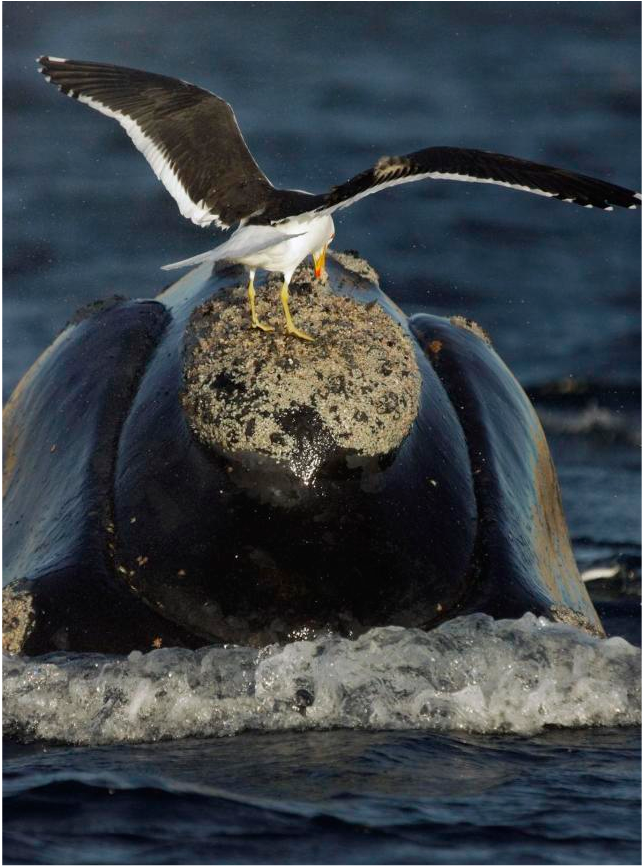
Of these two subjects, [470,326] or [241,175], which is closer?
[470,326]

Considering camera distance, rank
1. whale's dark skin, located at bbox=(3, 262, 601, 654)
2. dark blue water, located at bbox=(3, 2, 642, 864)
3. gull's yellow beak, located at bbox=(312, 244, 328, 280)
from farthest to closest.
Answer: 1. gull's yellow beak, located at bbox=(312, 244, 328, 280)
2. whale's dark skin, located at bbox=(3, 262, 601, 654)
3. dark blue water, located at bbox=(3, 2, 642, 864)

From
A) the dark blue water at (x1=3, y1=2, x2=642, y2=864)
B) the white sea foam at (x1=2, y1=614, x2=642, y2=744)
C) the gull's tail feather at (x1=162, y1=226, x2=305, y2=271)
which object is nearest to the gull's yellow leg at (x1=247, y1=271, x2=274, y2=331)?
the gull's tail feather at (x1=162, y1=226, x2=305, y2=271)

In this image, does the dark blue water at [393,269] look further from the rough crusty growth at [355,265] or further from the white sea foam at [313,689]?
the rough crusty growth at [355,265]

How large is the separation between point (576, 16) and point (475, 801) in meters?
15.8

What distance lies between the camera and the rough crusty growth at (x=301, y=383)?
18.0 ft

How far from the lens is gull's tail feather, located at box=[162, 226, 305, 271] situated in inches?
259

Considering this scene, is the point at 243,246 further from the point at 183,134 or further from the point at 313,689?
the point at 313,689

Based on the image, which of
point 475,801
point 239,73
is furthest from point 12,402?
point 239,73

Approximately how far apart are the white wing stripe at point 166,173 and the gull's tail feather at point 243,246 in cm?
72

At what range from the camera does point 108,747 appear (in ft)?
16.1

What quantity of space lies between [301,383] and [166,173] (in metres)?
2.63

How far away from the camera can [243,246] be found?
22.0 ft

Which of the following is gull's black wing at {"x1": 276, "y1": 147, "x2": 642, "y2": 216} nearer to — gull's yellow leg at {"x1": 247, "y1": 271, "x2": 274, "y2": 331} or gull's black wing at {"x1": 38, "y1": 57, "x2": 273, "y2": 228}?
gull's yellow leg at {"x1": 247, "y1": 271, "x2": 274, "y2": 331}

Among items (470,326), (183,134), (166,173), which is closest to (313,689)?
(470,326)
